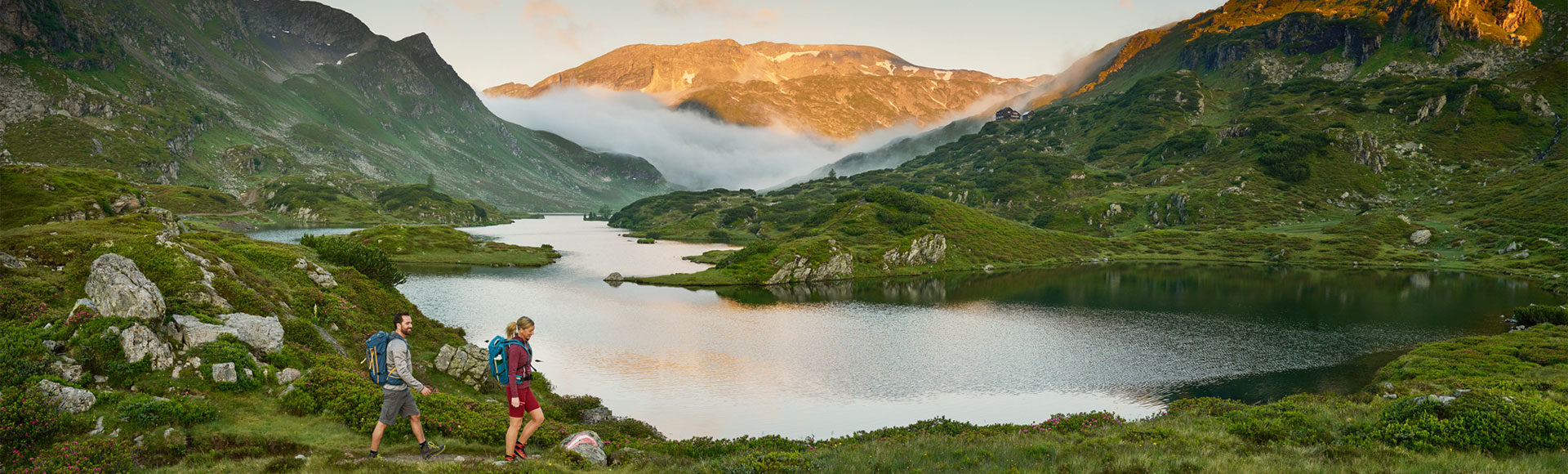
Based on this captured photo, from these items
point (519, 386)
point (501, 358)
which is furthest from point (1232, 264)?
point (501, 358)

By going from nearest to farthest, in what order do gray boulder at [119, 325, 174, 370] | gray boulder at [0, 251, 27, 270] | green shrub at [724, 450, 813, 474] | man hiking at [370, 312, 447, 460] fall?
man hiking at [370, 312, 447, 460], green shrub at [724, 450, 813, 474], gray boulder at [119, 325, 174, 370], gray boulder at [0, 251, 27, 270]

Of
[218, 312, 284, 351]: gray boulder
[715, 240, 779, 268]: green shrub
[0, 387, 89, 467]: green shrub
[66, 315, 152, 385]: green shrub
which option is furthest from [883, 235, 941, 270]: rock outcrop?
[0, 387, 89, 467]: green shrub

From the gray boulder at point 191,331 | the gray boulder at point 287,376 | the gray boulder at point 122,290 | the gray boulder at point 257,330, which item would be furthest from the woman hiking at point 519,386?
the gray boulder at point 122,290

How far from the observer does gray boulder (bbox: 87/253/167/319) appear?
2508 cm

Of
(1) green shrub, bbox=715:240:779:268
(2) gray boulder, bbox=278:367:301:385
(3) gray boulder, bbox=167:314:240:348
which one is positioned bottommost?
(1) green shrub, bbox=715:240:779:268

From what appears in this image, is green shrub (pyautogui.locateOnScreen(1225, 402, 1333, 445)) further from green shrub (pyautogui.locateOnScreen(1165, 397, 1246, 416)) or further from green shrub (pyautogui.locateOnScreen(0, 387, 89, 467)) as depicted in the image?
green shrub (pyautogui.locateOnScreen(0, 387, 89, 467))

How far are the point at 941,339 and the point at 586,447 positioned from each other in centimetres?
6661

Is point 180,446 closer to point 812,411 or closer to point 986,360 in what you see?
point 812,411

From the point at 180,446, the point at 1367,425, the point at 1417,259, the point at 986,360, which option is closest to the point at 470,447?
the point at 180,446

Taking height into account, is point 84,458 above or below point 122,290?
below

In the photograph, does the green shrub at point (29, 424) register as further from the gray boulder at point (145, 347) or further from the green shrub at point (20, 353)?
the gray boulder at point (145, 347)

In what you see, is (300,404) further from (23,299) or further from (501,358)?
(501,358)

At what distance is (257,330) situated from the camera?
96.1ft

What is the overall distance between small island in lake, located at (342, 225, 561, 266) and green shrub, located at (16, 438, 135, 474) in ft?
497
